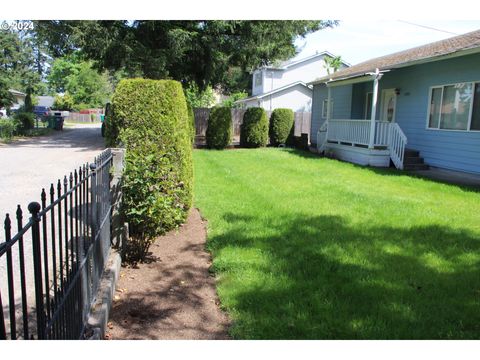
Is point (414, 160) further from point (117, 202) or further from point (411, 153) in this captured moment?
point (117, 202)

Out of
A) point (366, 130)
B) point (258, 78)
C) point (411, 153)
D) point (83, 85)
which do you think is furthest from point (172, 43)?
point (83, 85)

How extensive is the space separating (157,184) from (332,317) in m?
2.53

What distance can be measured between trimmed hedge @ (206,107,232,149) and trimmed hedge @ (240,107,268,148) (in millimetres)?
1222

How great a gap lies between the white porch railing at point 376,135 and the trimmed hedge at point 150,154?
29.3 ft

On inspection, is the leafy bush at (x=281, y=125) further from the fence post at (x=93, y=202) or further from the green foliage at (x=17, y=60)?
the green foliage at (x=17, y=60)

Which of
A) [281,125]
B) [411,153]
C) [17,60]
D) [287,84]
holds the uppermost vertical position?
[17,60]

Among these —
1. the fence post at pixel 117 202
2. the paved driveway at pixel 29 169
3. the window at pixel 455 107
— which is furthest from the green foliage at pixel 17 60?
the fence post at pixel 117 202

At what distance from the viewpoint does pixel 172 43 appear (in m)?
17.4

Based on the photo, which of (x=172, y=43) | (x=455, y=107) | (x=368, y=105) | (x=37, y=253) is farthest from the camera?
(x=172, y=43)

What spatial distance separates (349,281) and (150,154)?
274cm

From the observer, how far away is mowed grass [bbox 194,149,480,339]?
326 cm

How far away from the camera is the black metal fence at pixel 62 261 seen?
5.85ft

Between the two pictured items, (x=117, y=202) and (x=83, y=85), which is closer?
(x=117, y=202)

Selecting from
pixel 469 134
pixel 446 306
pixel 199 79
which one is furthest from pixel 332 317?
pixel 199 79
